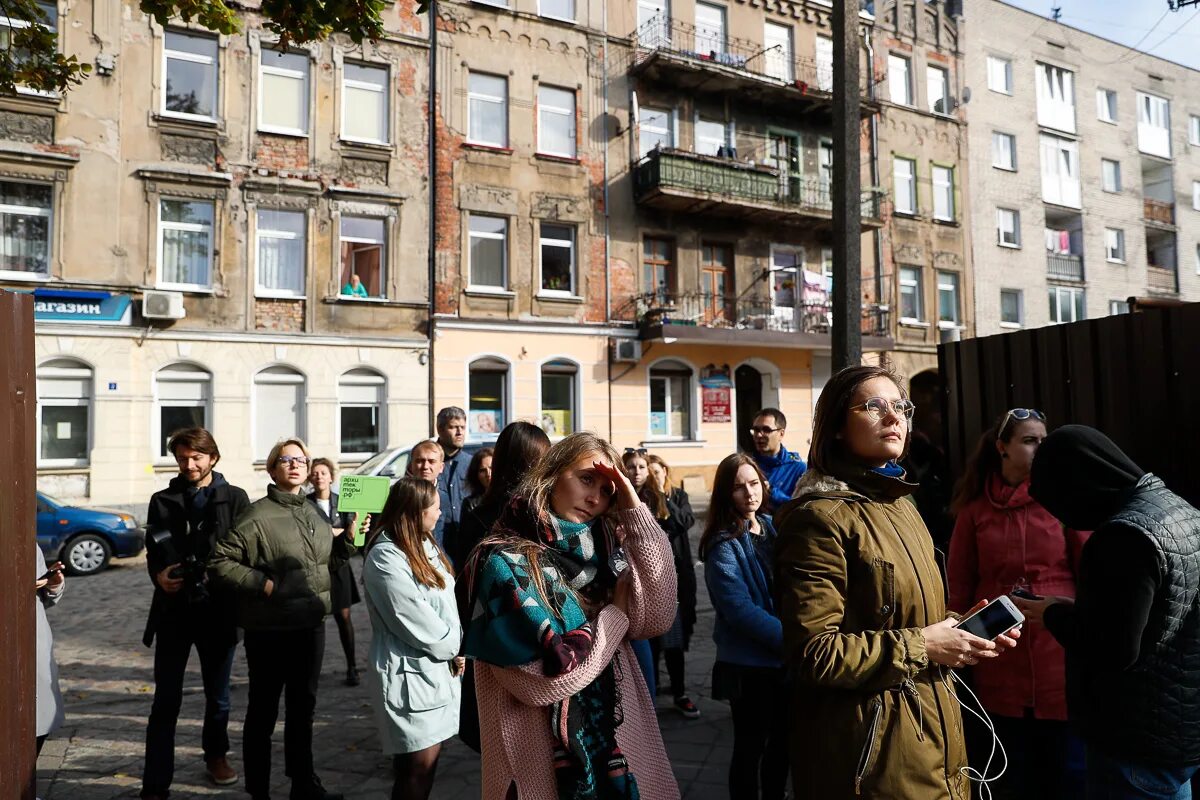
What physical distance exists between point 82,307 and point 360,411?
5.59 metres

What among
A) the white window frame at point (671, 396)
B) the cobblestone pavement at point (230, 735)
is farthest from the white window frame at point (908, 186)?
the cobblestone pavement at point (230, 735)

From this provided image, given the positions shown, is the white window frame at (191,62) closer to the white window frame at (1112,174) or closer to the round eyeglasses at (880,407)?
the round eyeglasses at (880,407)

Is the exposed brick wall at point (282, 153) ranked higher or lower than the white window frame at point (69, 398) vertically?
higher

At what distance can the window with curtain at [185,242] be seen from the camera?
16188 mm

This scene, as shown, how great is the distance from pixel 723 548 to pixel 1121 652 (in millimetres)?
1906

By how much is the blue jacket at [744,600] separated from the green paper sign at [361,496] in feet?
8.12

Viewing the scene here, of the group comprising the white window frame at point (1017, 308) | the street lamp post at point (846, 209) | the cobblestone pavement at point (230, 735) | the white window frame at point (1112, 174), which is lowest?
the cobblestone pavement at point (230, 735)

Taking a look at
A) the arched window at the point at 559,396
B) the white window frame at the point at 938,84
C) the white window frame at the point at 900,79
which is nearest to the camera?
the arched window at the point at 559,396

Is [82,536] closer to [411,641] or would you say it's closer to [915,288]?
[411,641]

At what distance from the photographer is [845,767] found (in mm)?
2162

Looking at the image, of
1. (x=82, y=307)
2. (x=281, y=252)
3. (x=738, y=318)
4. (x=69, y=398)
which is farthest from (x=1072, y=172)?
(x=69, y=398)

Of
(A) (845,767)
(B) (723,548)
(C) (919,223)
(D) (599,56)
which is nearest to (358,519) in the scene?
(B) (723,548)

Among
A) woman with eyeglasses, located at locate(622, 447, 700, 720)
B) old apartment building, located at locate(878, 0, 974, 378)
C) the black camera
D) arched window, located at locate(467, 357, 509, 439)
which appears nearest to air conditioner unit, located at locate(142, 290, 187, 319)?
arched window, located at locate(467, 357, 509, 439)

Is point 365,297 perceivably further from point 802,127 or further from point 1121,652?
point 1121,652
